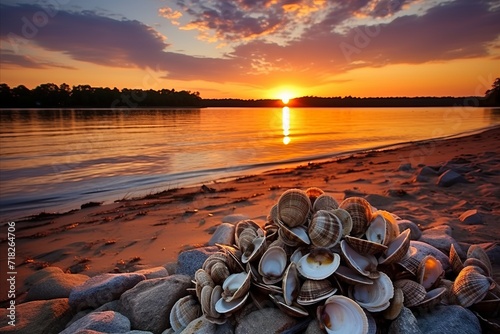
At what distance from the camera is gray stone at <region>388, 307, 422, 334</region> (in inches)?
106

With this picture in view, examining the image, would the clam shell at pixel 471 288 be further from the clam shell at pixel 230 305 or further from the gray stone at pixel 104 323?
the gray stone at pixel 104 323

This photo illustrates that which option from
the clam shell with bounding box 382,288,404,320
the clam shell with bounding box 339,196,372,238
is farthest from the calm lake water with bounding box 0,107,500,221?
the clam shell with bounding box 382,288,404,320

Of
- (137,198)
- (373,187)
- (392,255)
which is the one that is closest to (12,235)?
(137,198)

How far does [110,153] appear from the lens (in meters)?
21.1

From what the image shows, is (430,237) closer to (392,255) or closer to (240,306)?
(392,255)

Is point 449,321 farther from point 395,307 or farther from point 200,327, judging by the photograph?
point 200,327

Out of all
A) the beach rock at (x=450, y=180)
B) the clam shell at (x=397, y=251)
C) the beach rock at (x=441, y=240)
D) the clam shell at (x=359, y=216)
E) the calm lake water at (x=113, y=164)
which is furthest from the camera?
the calm lake water at (x=113, y=164)

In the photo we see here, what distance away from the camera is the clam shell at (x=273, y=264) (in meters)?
3.17

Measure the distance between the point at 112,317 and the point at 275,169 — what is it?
13.2 m

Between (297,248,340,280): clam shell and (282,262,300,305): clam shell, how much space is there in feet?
0.22

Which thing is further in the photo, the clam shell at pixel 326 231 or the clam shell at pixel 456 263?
the clam shell at pixel 456 263

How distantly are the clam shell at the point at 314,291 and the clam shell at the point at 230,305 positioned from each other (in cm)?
55

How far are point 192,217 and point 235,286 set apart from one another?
16.1 feet

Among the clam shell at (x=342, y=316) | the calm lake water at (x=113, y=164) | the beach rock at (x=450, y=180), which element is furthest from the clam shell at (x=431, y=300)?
the calm lake water at (x=113, y=164)
